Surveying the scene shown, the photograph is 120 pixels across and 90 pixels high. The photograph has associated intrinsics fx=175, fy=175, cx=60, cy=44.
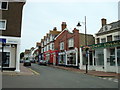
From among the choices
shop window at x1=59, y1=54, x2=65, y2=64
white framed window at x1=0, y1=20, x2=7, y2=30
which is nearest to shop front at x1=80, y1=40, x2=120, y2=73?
shop window at x1=59, y1=54, x2=65, y2=64

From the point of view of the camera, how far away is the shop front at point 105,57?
74.9ft

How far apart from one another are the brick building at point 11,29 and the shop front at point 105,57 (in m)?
11.8

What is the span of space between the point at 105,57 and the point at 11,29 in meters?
13.1

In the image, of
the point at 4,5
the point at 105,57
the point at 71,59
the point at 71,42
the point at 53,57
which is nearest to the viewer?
the point at 4,5

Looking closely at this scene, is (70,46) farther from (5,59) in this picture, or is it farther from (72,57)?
(5,59)

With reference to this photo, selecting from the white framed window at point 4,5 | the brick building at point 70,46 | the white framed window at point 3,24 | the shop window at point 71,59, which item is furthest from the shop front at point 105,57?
the white framed window at point 4,5

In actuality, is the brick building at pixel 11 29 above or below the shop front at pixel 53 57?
above

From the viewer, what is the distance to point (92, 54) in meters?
27.8

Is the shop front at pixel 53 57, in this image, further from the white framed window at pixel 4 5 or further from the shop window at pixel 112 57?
the white framed window at pixel 4 5

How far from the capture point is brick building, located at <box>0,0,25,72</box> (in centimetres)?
2088

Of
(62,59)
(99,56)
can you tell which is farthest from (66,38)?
(99,56)

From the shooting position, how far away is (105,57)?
24.4 m

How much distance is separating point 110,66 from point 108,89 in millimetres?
13737

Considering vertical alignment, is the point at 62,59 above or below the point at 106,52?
below
